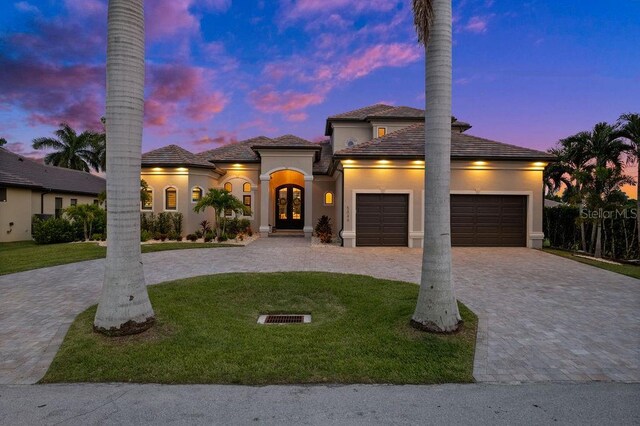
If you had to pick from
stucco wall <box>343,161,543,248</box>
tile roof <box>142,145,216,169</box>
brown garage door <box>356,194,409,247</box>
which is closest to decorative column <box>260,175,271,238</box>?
tile roof <box>142,145,216,169</box>

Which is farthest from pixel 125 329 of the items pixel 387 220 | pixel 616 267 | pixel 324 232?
pixel 616 267

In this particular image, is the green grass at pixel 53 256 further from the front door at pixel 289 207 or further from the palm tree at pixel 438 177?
the palm tree at pixel 438 177

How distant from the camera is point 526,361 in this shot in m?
4.29

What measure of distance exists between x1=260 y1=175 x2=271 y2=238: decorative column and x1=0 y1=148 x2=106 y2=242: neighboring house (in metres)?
13.7

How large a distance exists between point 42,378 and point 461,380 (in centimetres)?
482

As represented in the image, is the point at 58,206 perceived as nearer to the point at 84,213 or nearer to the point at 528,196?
the point at 84,213

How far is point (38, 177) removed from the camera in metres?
22.5

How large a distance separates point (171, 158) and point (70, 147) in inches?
992

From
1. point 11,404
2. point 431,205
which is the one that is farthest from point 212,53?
point 11,404

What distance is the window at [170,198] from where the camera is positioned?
18.8 m

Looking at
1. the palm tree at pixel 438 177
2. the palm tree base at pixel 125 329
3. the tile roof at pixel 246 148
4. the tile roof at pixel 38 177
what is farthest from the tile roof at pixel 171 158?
the palm tree at pixel 438 177

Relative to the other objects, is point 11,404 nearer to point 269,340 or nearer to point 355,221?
point 269,340

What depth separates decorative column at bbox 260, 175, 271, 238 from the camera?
19.5 m

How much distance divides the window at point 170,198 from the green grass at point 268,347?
1318cm
